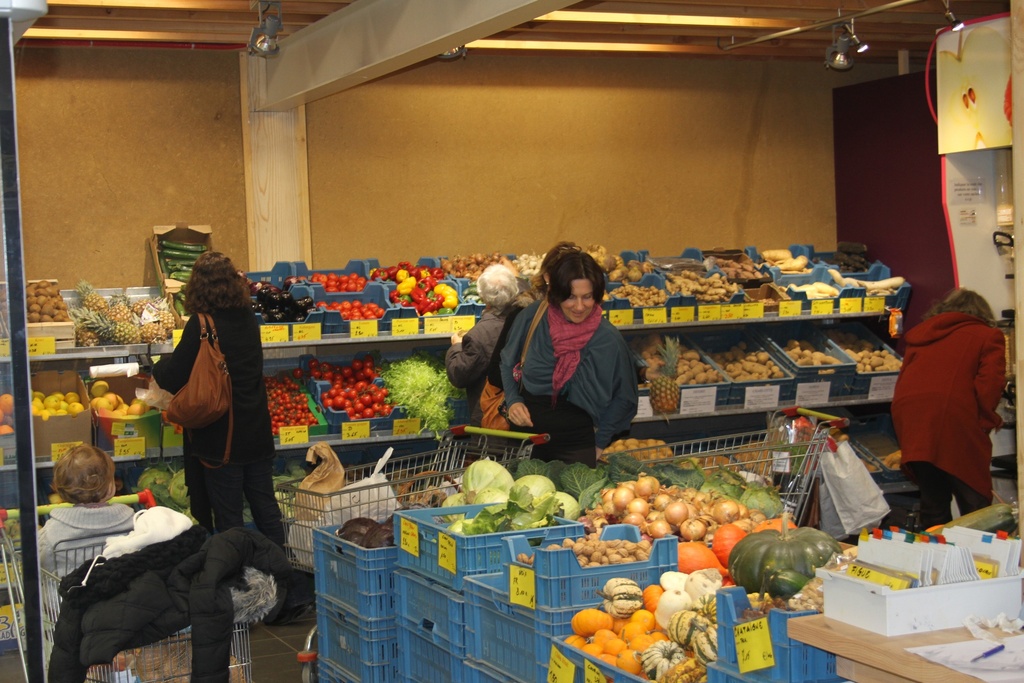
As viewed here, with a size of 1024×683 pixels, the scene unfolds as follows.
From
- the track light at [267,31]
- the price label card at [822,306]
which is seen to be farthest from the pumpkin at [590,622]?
the price label card at [822,306]

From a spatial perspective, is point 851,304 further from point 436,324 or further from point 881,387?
point 436,324

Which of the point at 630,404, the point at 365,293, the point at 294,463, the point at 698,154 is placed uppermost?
the point at 698,154

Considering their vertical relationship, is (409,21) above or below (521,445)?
above

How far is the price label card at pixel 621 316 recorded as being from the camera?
7.47m

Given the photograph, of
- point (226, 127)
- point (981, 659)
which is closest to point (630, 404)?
point (981, 659)

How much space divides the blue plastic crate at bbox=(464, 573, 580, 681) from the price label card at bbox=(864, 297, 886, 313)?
221 inches

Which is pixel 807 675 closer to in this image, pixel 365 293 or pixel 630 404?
pixel 630 404

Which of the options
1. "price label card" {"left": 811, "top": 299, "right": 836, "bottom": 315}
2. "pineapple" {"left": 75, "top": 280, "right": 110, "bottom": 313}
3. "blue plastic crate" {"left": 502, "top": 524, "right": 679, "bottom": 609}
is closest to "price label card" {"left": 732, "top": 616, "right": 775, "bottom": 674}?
"blue plastic crate" {"left": 502, "top": 524, "right": 679, "bottom": 609}

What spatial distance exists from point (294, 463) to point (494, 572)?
4039mm

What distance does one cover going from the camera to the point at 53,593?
3.78 metres

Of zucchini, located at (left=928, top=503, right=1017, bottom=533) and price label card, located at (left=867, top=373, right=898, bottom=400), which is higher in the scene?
zucchini, located at (left=928, top=503, right=1017, bottom=533)

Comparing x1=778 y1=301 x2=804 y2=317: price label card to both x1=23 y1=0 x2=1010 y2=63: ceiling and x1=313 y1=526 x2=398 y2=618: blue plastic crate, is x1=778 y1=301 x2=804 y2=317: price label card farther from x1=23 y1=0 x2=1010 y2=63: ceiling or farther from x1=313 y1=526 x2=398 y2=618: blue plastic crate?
x1=313 y1=526 x2=398 y2=618: blue plastic crate

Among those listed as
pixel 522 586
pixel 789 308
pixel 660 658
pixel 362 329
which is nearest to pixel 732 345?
pixel 789 308

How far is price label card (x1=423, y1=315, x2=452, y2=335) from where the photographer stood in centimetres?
712
